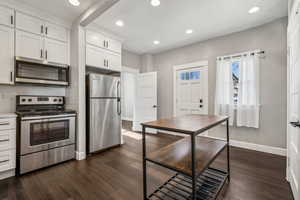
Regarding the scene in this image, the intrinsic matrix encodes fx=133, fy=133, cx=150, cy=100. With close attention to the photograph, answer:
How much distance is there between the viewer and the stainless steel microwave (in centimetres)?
225

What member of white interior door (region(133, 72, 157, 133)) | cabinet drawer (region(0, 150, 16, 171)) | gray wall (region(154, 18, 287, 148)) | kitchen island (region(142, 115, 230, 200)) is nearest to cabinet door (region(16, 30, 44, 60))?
cabinet drawer (region(0, 150, 16, 171))

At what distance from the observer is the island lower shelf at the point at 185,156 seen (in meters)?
1.26

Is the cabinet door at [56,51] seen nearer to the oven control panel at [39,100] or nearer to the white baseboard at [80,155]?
the oven control panel at [39,100]

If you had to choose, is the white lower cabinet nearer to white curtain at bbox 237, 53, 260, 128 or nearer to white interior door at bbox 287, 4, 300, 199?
white interior door at bbox 287, 4, 300, 199

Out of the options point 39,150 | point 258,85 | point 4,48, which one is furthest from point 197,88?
point 4,48

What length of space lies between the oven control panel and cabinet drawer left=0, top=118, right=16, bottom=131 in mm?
495

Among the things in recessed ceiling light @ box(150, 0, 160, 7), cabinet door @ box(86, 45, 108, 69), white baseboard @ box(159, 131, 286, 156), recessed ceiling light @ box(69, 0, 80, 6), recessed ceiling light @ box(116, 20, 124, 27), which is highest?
recessed ceiling light @ box(116, 20, 124, 27)

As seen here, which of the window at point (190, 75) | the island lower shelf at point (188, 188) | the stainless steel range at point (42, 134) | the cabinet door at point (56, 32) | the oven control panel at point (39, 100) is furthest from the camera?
the window at point (190, 75)

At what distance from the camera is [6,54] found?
6.99ft

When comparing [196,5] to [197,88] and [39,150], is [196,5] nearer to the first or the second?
[197,88]

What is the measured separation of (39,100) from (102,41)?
1.78m

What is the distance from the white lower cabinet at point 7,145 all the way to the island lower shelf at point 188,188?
7.01 feet

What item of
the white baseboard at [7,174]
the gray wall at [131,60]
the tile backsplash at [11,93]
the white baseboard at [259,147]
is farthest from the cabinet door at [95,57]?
the white baseboard at [259,147]

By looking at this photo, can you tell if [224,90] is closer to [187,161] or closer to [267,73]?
[267,73]
